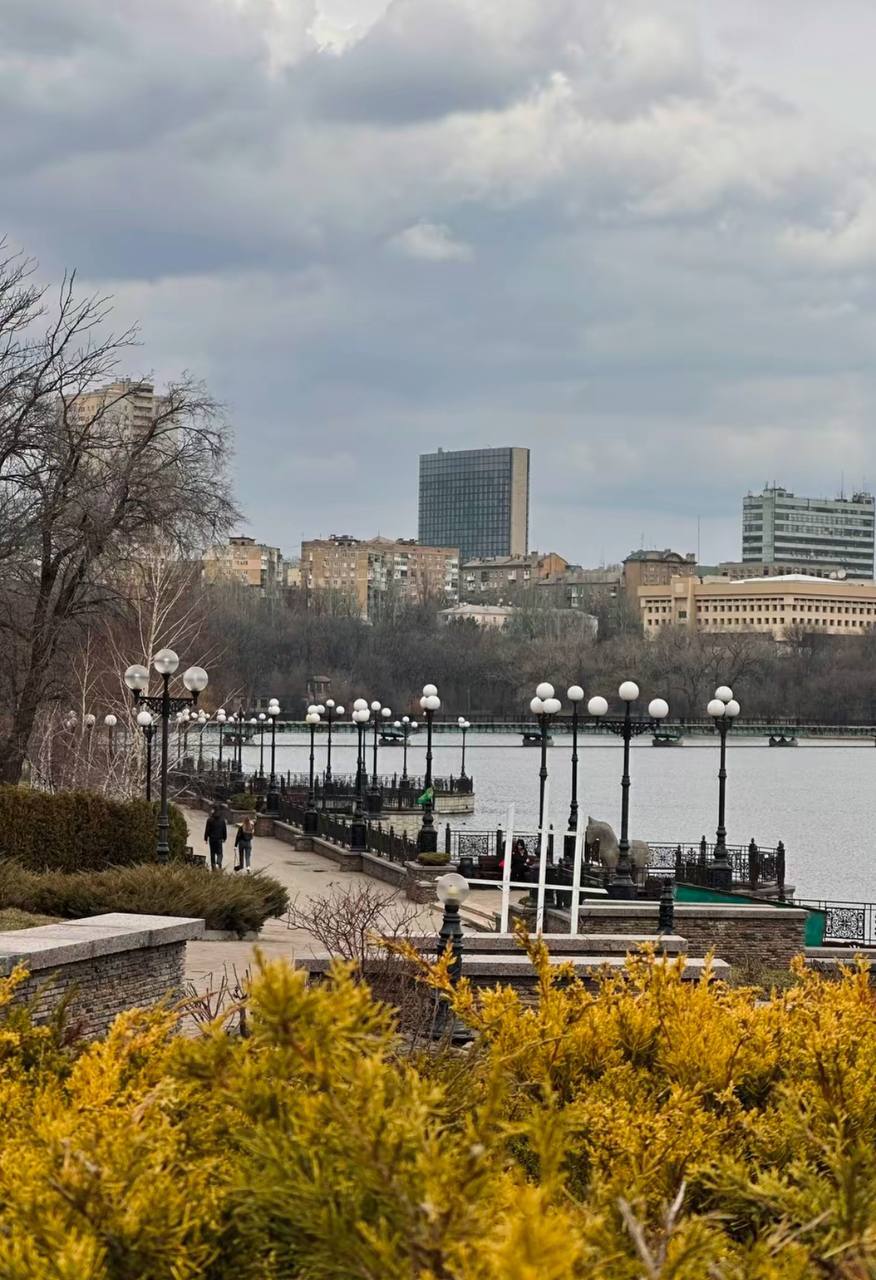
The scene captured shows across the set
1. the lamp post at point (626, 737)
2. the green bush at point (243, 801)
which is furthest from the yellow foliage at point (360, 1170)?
the green bush at point (243, 801)

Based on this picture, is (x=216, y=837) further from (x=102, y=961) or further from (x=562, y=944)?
(x=102, y=961)

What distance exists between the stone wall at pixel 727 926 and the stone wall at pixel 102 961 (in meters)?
8.94

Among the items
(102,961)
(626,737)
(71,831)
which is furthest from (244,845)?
(102,961)

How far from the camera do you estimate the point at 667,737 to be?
424 ft

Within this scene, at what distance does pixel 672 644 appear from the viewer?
6688 inches

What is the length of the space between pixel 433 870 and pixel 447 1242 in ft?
93.8

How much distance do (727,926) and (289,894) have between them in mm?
11275

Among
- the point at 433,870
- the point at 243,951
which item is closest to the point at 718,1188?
the point at 243,951

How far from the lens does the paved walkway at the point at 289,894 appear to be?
16.7 meters

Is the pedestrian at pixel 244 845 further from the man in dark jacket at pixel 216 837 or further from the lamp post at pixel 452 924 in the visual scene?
the lamp post at pixel 452 924

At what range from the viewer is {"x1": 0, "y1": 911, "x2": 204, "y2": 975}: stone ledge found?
35.6 ft

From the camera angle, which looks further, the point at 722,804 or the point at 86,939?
the point at 722,804

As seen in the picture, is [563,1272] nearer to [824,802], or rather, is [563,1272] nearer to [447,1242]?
[447,1242]

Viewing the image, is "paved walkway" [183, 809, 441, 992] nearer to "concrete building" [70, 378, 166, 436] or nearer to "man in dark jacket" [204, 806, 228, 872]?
"man in dark jacket" [204, 806, 228, 872]
